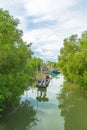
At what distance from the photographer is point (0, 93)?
1650cm

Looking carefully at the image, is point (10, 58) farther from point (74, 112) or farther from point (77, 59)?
point (77, 59)

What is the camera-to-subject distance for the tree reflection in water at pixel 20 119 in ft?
59.1

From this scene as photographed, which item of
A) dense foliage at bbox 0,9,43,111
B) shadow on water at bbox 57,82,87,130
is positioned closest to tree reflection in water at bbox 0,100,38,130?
dense foliage at bbox 0,9,43,111

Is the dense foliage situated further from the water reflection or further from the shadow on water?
the water reflection

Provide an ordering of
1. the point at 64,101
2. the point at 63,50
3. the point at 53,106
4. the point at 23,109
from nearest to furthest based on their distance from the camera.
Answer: the point at 23,109
the point at 53,106
the point at 64,101
the point at 63,50

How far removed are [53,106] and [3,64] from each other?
9872 millimetres

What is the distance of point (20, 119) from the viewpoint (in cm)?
1992

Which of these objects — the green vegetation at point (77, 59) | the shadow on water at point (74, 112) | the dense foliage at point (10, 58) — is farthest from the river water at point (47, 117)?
the green vegetation at point (77, 59)

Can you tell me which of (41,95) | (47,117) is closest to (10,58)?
(47,117)

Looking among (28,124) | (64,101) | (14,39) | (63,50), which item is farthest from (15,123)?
(63,50)

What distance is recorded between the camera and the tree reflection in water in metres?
18.0

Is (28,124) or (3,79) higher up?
(3,79)

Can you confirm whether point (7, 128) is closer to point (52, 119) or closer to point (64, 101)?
point (52, 119)

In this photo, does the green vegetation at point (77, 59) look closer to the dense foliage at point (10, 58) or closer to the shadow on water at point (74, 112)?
the shadow on water at point (74, 112)
